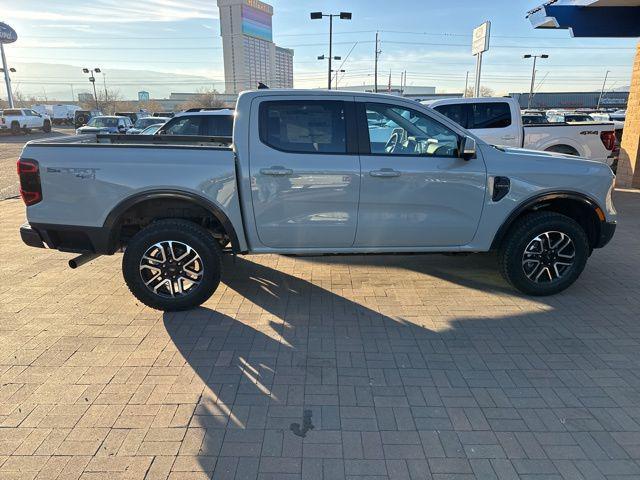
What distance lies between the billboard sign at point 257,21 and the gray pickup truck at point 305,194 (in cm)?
8681

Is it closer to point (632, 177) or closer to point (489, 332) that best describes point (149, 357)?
point (489, 332)

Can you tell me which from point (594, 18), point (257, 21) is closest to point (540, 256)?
point (594, 18)

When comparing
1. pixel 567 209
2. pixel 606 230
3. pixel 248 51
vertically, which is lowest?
pixel 606 230

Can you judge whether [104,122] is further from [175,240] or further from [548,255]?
[548,255]

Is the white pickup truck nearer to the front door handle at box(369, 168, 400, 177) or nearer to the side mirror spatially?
the side mirror

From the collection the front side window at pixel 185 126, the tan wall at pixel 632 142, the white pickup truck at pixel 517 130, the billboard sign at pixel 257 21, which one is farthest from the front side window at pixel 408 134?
the billboard sign at pixel 257 21

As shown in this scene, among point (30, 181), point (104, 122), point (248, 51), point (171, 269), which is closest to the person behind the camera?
point (30, 181)

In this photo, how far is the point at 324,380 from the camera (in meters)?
3.21

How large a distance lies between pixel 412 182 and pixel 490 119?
623 cm

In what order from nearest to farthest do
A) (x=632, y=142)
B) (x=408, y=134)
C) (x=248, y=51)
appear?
(x=408, y=134)
(x=632, y=142)
(x=248, y=51)

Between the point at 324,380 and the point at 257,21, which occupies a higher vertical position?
the point at 257,21

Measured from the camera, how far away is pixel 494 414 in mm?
2840

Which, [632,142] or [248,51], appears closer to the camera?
[632,142]

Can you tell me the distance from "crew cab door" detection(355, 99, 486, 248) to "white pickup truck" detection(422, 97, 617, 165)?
5.35 m
